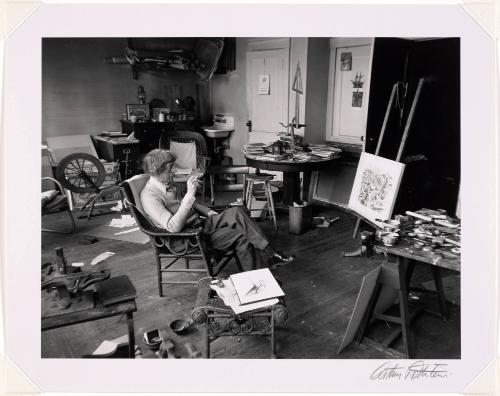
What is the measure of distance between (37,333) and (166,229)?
1178 mm

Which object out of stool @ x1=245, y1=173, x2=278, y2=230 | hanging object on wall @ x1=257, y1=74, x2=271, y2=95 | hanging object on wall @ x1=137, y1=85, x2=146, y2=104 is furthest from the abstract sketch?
hanging object on wall @ x1=137, y1=85, x2=146, y2=104

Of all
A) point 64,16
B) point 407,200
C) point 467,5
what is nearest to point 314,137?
point 407,200

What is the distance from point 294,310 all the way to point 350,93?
3.16 metres

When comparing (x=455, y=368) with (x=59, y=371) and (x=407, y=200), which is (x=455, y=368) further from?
(x=407, y=200)

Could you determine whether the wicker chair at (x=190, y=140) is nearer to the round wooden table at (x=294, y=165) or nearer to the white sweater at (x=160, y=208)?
the round wooden table at (x=294, y=165)

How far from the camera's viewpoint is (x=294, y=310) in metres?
2.89

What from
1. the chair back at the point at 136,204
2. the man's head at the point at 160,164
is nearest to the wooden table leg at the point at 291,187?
the man's head at the point at 160,164

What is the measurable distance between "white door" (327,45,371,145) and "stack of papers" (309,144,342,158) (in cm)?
33

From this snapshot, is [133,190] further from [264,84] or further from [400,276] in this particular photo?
[264,84]

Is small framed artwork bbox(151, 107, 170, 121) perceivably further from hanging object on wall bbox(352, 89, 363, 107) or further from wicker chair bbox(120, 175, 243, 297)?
wicker chair bbox(120, 175, 243, 297)

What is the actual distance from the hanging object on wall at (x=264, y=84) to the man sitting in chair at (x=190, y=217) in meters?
3.21

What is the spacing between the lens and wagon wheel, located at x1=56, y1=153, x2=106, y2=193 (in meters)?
4.71

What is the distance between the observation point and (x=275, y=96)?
5.76m
